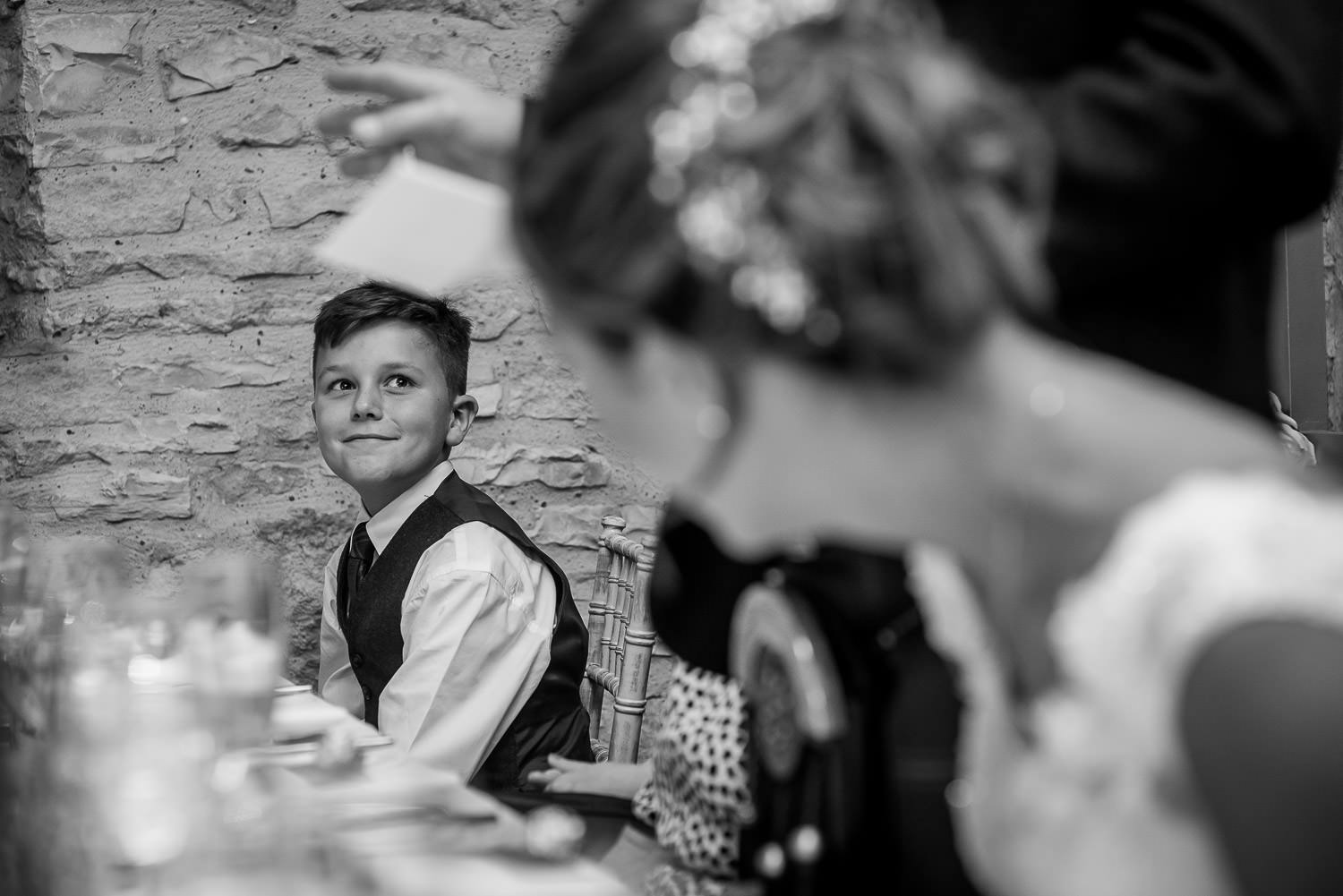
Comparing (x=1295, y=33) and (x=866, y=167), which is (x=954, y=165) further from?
(x=1295, y=33)

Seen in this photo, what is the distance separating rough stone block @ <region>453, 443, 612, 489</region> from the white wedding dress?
2.44 meters

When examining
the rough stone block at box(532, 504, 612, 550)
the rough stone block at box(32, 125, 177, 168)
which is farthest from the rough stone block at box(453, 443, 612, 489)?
the rough stone block at box(32, 125, 177, 168)

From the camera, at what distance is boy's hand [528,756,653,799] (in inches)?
76.3

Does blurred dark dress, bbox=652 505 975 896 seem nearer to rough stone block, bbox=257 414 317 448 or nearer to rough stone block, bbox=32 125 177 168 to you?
rough stone block, bbox=257 414 317 448

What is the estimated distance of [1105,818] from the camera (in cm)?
80

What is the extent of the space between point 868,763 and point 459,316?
206 centimetres

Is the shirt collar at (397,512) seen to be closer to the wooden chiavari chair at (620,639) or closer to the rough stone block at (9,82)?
the wooden chiavari chair at (620,639)

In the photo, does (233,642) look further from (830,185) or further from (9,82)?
(9,82)

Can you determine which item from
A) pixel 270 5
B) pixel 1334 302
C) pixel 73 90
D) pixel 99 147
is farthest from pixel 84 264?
pixel 1334 302

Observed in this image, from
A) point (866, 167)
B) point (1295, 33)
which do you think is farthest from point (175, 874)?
point (1295, 33)

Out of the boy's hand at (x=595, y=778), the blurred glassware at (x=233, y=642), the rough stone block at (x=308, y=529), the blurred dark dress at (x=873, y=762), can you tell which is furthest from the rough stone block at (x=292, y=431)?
the blurred dark dress at (x=873, y=762)

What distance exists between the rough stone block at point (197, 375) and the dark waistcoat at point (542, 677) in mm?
568

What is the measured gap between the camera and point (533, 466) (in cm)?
326

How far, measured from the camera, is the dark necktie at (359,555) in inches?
116
